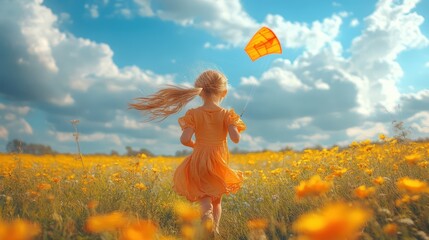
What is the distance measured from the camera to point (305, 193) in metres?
2.52

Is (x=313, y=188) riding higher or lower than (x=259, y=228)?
higher

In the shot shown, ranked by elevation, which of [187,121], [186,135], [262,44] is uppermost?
[262,44]

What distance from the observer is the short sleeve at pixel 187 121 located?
5.23 meters

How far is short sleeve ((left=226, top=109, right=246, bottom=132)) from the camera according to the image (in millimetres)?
5180

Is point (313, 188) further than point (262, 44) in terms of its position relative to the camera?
No

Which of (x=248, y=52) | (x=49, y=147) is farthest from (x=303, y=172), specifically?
(x=49, y=147)

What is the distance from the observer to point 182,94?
Result: 5.47 m

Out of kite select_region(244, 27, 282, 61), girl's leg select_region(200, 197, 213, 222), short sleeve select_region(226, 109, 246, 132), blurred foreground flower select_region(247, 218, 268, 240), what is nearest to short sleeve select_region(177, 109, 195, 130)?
short sleeve select_region(226, 109, 246, 132)

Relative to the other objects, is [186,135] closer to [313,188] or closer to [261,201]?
[261,201]

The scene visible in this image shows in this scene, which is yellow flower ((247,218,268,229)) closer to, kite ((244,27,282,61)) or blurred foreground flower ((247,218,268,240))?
blurred foreground flower ((247,218,268,240))

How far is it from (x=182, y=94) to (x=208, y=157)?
95 cm

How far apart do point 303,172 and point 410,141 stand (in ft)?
5.49

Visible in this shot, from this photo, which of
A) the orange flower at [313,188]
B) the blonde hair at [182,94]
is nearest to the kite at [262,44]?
the blonde hair at [182,94]

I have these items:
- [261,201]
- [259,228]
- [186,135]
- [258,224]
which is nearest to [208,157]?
[186,135]
